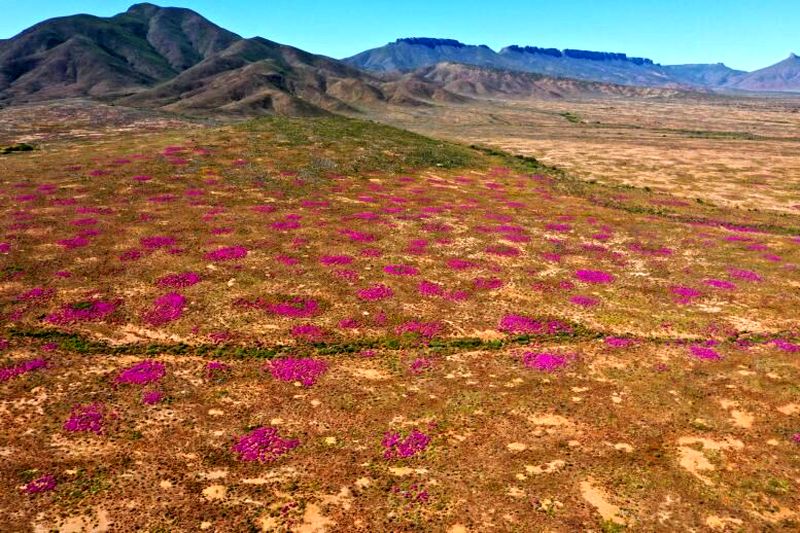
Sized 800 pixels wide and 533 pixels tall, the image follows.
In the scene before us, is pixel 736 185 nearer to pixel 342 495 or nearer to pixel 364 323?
pixel 364 323

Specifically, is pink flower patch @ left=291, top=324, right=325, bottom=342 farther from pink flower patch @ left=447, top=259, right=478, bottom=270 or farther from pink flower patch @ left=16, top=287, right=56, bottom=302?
pink flower patch @ left=16, top=287, right=56, bottom=302

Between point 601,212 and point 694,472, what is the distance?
57653 millimetres

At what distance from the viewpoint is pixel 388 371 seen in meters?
30.7

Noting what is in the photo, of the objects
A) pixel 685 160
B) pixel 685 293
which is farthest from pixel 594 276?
pixel 685 160

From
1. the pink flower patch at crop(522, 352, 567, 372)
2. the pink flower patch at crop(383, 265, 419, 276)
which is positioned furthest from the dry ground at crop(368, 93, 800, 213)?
the pink flower patch at crop(522, 352, 567, 372)

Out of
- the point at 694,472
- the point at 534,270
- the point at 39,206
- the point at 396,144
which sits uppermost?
the point at 396,144

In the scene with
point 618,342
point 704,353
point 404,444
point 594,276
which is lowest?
point 404,444

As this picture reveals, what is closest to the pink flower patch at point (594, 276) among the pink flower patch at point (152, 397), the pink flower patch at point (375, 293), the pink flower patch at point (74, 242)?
the pink flower patch at point (375, 293)

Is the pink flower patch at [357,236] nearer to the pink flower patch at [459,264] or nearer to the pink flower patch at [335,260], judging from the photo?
the pink flower patch at [335,260]

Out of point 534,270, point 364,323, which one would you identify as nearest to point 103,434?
point 364,323

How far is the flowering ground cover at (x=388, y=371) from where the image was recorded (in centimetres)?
2058

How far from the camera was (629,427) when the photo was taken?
25484 millimetres

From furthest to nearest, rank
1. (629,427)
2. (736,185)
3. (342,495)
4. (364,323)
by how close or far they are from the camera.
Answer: (736,185) < (364,323) < (629,427) < (342,495)

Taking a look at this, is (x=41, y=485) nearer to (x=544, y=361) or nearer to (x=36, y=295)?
(x=36, y=295)
